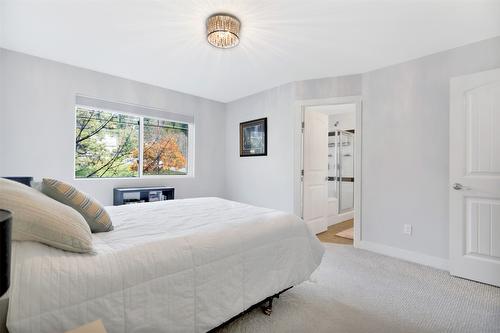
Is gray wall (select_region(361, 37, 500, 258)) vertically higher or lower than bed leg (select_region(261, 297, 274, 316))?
higher

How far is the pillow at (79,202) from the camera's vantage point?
1349mm

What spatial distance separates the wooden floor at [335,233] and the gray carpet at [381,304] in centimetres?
98

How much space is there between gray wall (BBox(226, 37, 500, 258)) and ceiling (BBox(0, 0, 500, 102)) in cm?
18

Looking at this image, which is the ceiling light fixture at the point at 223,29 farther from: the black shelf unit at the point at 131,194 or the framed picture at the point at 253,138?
the black shelf unit at the point at 131,194

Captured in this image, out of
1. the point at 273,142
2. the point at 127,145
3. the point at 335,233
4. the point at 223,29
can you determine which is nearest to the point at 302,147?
the point at 273,142

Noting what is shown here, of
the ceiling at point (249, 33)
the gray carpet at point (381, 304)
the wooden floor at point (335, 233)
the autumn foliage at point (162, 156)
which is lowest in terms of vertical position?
the wooden floor at point (335, 233)

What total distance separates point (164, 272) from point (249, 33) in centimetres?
219

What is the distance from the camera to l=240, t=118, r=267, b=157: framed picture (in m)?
4.21

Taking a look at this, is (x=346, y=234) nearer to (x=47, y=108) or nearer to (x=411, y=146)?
(x=411, y=146)

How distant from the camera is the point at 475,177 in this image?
7.70 feet

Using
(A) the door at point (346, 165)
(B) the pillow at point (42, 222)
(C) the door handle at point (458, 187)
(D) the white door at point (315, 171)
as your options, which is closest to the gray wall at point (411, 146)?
(C) the door handle at point (458, 187)

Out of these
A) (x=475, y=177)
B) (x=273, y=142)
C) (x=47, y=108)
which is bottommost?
(x=475, y=177)

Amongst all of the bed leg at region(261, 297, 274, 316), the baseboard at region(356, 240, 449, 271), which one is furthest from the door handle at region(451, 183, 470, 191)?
the bed leg at region(261, 297, 274, 316)

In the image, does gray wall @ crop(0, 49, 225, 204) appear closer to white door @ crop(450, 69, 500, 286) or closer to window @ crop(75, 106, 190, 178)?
window @ crop(75, 106, 190, 178)
